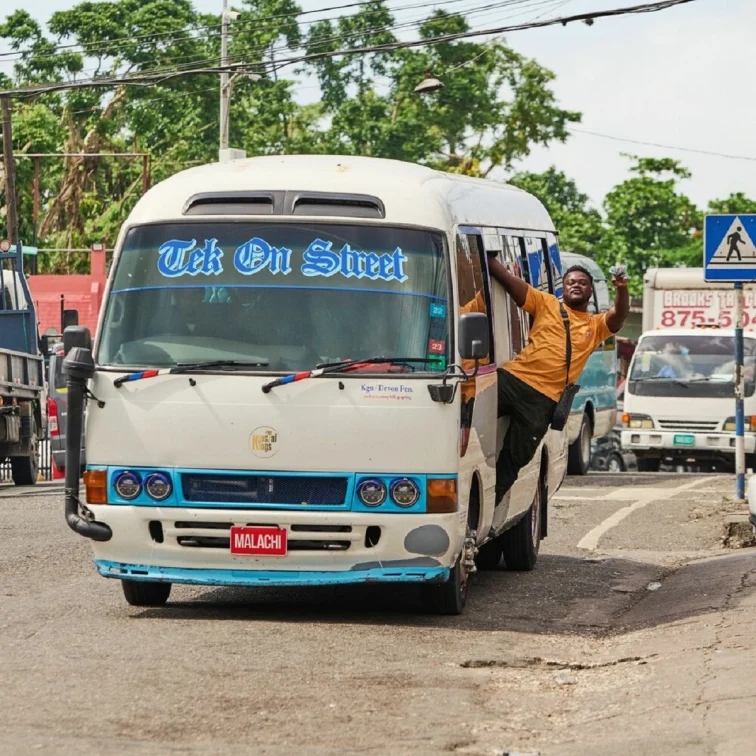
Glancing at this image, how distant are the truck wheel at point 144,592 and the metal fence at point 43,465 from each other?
46.0 ft

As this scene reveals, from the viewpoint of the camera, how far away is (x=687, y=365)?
27469 millimetres

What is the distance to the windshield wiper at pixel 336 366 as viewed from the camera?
9.08m

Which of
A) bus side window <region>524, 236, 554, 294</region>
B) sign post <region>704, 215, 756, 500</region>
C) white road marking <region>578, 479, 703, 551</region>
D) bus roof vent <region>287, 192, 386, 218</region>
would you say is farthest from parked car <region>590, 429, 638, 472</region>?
bus roof vent <region>287, 192, 386, 218</region>

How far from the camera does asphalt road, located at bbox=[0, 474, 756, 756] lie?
6.57 metres

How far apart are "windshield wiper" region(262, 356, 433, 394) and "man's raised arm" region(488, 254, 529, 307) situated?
1.85 metres

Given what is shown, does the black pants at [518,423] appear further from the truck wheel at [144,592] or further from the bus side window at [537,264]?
the truck wheel at [144,592]

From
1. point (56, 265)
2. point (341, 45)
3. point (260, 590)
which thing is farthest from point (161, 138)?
point (260, 590)

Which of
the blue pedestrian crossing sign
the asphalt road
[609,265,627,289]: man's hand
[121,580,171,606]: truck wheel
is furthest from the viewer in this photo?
the blue pedestrian crossing sign

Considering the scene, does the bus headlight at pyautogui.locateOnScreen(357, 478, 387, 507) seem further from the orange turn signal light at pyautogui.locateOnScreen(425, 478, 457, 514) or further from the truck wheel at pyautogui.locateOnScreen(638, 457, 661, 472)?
the truck wheel at pyautogui.locateOnScreen(638, 457, 661, 472)

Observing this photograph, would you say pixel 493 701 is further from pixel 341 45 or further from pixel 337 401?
pixel 341 45

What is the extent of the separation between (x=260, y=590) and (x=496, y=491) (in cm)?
166

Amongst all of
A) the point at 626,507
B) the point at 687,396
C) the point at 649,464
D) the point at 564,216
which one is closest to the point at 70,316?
the point at 626,507

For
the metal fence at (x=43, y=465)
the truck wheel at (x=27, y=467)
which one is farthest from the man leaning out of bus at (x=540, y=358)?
the metal fence at (x=43, y=465)

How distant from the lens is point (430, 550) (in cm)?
917
